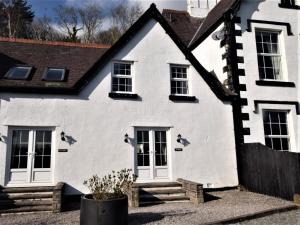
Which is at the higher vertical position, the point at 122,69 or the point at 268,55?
the point at 268,55

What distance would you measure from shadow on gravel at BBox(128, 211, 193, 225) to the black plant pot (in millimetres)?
716

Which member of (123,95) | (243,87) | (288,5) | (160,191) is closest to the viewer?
(160,191)

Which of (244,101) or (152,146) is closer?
(152,146)

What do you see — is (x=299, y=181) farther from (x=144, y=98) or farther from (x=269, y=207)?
(x=144, y=98)

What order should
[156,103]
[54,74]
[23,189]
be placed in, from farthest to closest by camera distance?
1. [54,74]
2. [156,103]
3. [23,189]

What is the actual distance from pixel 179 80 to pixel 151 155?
335 centimetres

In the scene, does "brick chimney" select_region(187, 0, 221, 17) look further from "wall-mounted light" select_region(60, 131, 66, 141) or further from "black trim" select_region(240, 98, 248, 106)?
"wall-mounted light" select_region(60, 131, 66, 141)

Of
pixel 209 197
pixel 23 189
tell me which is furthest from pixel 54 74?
pixel 209 197

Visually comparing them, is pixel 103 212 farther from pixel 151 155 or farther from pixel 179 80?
pixel 179 80

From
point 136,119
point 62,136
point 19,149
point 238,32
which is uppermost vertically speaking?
point 238,32

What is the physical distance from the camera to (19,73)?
11.3 metres

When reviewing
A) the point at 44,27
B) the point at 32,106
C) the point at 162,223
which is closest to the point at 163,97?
the point at 32,106

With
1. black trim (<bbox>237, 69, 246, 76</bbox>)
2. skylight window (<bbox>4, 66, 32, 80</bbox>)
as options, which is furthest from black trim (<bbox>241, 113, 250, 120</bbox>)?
skylight window (<bbox>4, 66, 32, 80</bbox>)

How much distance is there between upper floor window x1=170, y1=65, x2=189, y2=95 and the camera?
481 inches
